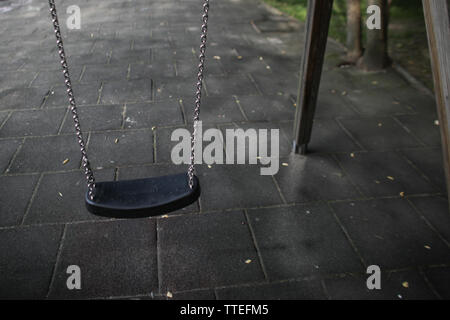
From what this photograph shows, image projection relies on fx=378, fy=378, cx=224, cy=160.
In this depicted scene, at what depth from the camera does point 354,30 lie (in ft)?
19.0

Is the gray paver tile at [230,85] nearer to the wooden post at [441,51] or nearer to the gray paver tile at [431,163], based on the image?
the gray paver tile at [431,163]

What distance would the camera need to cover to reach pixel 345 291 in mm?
2367

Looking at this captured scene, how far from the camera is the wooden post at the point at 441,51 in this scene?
1.69 metres

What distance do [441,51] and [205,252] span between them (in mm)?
1838

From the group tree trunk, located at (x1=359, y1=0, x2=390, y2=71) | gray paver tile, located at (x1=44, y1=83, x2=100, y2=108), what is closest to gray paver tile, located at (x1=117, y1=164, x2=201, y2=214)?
gray paver tile, located at (x1=44, y1=83, x2=100, y2=108)

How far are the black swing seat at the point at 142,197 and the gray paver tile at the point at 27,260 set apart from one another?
58 cm

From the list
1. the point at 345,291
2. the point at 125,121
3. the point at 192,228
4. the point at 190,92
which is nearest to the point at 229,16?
the point at 190,92

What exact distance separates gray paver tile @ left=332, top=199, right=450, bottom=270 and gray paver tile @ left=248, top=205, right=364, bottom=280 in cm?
11

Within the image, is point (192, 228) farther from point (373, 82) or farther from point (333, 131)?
point (373, 82)

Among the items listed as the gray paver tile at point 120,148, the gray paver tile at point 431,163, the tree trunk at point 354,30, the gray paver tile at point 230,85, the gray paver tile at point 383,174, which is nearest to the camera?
the gray paver tile at point 383,174

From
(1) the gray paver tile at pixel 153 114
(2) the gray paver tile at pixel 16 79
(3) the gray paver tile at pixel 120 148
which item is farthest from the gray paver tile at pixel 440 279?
(2) the gray paver tile at pixel 16 79

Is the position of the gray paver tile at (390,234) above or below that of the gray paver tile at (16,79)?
below
